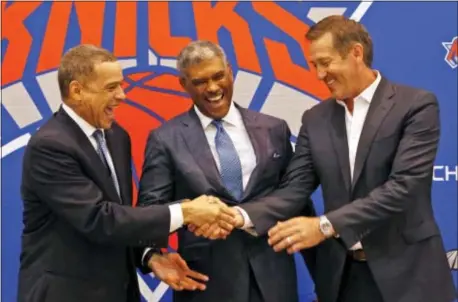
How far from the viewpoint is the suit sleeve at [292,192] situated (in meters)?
2.27

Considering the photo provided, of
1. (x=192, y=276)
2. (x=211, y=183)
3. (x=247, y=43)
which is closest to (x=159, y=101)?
(x=247, y=43)

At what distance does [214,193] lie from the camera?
229 centimetres

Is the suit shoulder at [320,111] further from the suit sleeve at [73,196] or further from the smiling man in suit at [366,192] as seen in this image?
the suit sleeve at [73,196]

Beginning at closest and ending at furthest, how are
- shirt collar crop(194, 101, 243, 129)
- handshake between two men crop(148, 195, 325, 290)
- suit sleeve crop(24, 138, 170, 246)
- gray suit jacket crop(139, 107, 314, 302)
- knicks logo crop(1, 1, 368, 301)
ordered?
suit sleeve crop(24, 138, 170, 246)
handshake between two men crop(148, 195, 325, 290)
gray suit jacket crop(139, 107, 314, 302)
shirt collar crop(194, 101, 243, 129)
knicks logo crop(1, 1, 368, 301)

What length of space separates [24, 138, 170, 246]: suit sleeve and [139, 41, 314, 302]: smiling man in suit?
25 cm

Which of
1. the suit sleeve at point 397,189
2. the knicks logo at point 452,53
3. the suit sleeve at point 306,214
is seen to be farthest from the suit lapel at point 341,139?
the knicks logo at point 452,53

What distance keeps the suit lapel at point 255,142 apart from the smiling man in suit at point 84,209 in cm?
15

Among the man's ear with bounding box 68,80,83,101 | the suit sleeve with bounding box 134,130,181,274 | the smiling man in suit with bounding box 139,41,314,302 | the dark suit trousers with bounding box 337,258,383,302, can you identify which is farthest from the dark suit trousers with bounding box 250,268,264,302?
the man's ear with bounding box 68,80,83,101

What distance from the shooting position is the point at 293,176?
7.72 ft

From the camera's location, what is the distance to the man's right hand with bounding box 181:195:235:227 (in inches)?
86.0

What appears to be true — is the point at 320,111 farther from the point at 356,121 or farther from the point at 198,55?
the point at 198,55

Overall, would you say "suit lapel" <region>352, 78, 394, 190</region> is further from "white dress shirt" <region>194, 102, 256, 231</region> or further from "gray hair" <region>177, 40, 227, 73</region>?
"gray hair" <region>177, 40, 227, 73</region>

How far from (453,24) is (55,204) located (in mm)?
1943

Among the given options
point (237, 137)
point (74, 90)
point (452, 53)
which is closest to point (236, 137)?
point (237, 137)
